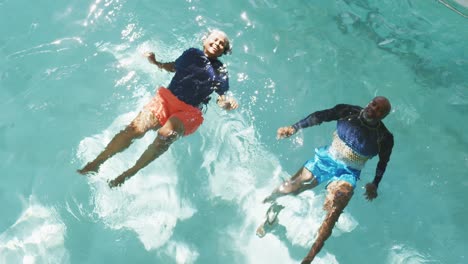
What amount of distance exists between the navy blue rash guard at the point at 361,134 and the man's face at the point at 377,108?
0.49ft

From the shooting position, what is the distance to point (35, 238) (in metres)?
6.20

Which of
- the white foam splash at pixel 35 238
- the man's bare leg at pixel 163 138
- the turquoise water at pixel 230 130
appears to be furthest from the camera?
the turquoise water at pixel 230 130

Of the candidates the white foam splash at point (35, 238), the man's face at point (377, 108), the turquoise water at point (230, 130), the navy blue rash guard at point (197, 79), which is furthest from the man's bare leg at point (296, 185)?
the white foam splash at point (35, 238)

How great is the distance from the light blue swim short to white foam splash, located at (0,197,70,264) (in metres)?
3.27

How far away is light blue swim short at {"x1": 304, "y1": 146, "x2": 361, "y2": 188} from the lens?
5.26 m

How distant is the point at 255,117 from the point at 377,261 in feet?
8.66

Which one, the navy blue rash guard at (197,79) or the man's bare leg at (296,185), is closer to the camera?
the navy blue rash guard at (197,79)

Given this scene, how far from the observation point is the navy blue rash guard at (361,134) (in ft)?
17.2

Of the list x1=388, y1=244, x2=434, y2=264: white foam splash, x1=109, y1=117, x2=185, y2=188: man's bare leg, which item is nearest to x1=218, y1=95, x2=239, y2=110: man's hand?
x1=109, y1=117, x2=185, y2=188: man's bare leg

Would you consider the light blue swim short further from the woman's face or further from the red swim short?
the woman's face

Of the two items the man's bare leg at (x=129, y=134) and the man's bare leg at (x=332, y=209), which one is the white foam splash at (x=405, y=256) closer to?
the man's bare leg at (x=332, y=209)

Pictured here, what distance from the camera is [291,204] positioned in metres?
6.84

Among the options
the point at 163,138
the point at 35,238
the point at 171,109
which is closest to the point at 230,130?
the point at 171,109

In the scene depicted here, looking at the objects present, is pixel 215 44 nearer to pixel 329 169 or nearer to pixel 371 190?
pixel 329 169
